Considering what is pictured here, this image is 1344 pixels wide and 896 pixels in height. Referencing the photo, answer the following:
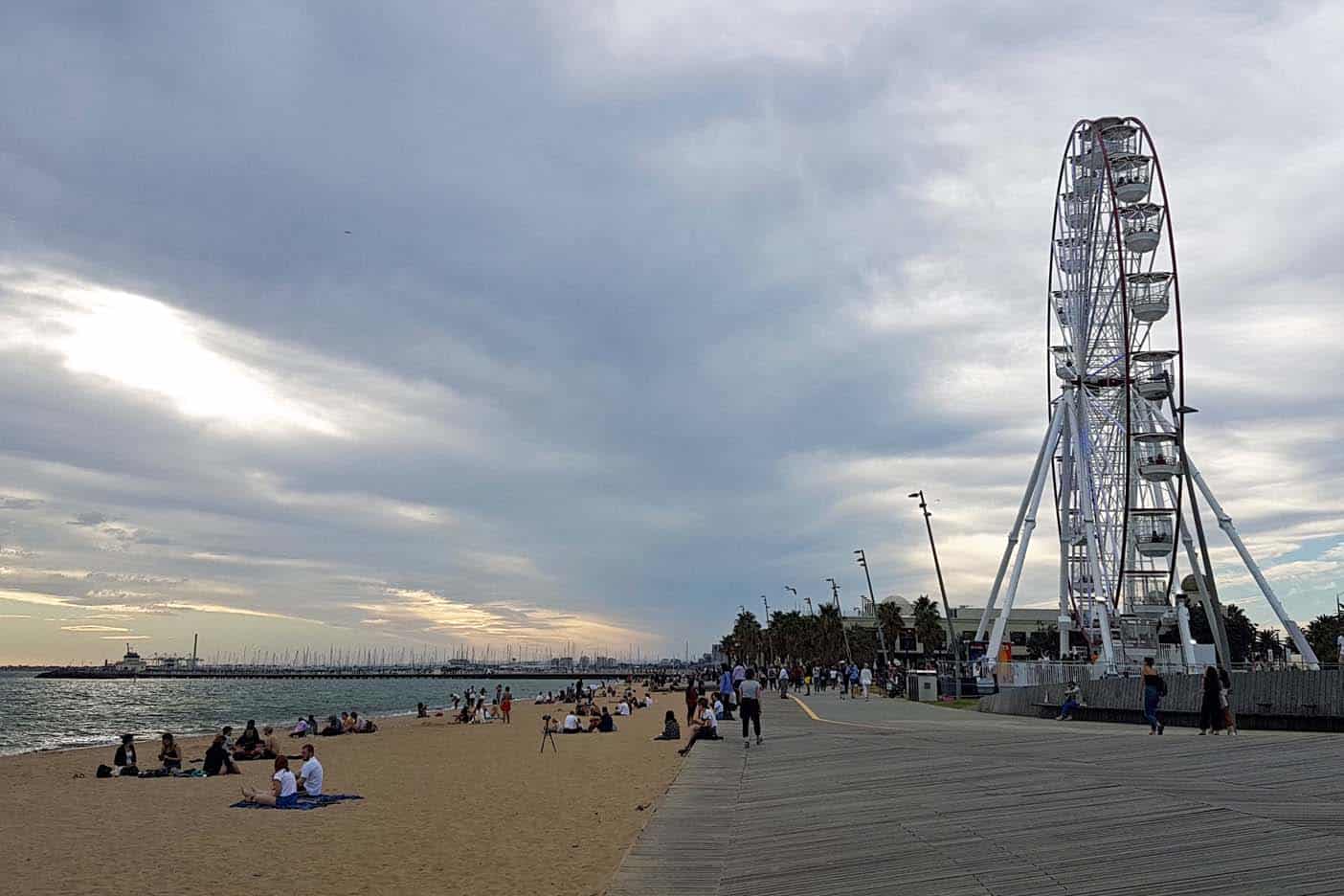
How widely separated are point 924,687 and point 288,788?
32.1 meters

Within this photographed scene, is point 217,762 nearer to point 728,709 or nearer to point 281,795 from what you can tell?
point 281,795

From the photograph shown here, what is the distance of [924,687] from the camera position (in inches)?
1758

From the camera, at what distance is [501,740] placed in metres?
37.9

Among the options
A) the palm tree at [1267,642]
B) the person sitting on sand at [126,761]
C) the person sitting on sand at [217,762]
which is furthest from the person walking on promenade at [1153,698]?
the palm tree at [1267,642]

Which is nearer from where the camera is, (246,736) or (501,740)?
(246,736)

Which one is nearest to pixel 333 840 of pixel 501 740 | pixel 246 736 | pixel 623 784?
pixel 623 784

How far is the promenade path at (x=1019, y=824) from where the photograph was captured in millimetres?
6676

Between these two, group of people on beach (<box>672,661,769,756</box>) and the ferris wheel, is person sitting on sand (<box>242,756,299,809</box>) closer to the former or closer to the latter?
group of people on beach (<box>672,661,769,756</box>)

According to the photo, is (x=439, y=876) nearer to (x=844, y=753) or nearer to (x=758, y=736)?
(x=844, y=753)

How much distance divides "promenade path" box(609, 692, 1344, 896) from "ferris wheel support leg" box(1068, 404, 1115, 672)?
29.7 metres

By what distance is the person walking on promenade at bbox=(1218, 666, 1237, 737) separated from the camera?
17156 mm

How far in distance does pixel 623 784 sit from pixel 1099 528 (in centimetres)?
3013

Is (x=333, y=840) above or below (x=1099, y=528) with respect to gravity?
below

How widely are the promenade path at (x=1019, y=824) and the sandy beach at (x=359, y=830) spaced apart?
102 centimetres
